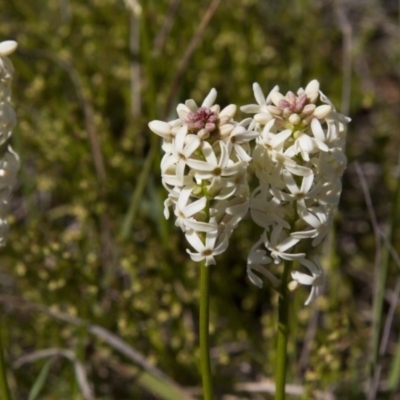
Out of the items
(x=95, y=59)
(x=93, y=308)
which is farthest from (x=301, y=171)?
(x=95, y=59)

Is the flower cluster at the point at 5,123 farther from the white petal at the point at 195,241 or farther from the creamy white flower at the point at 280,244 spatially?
the creamy white flower at the point at 280,244

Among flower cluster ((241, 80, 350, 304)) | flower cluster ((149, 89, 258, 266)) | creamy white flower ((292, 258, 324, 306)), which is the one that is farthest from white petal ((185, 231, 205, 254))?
creamy white flower ((292, 258, 324, 306))

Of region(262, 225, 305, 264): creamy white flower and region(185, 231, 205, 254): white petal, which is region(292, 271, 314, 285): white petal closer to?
region(262, 225, 305, 264): creamy white flower

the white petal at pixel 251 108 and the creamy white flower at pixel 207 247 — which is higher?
the white petal at pixel 251 108

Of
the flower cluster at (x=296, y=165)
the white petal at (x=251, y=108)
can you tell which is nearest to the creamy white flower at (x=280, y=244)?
the flower cluster at (x=296, y=165)

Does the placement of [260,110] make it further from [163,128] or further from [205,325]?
[205,325]

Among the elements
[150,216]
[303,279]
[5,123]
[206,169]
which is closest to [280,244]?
[303,279]

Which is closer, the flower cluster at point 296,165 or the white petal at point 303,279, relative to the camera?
the flower cluster at point 296,165
